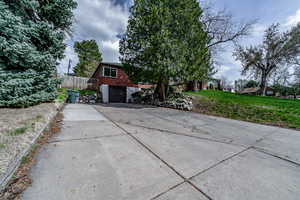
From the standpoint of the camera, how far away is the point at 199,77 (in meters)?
9.69

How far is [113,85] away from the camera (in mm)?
14820

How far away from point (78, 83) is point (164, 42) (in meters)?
13.1

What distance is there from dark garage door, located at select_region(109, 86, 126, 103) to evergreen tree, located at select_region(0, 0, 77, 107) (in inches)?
329

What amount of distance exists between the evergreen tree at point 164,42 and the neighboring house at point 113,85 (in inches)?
221

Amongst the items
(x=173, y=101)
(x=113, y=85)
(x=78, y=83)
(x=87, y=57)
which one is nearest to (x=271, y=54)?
(x=173, y=101)

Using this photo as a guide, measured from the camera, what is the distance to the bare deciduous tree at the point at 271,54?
15341 millimetres

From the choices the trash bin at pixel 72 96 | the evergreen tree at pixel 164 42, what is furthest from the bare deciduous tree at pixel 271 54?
the trash bin at pixel 72 96

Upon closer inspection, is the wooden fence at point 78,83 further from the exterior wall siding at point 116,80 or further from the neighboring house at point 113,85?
the exterior wall siding at point 116,80

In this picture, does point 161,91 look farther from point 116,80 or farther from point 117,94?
point 116,80

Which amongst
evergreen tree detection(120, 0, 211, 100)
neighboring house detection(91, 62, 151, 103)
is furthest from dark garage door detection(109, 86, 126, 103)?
evergreen tree detection(120, 0, 211, 100)

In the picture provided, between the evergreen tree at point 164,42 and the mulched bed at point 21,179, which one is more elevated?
the evergreen tree at point 164,42

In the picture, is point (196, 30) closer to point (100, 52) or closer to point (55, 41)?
point (55, 41)

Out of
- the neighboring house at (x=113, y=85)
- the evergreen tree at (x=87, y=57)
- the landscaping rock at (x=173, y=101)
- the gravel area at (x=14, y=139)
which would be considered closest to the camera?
the gravel area at (x=14, y=139)

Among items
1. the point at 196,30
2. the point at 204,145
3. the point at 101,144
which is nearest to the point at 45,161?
the point at 101,144
